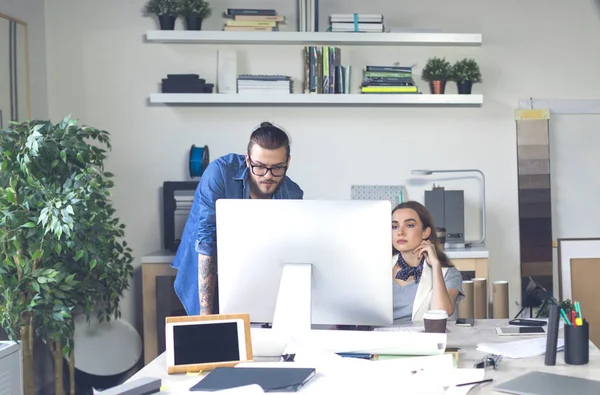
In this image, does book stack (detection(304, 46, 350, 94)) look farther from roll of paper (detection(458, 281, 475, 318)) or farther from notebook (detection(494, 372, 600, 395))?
notebook (detection(494, 372, 600, 395))

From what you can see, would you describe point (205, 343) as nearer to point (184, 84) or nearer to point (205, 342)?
point (205, 342)

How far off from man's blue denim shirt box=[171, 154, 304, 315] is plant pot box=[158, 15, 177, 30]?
Answer: 1796mm

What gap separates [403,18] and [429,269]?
2244 mm

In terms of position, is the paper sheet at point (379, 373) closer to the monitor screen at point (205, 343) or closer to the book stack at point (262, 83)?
the monitor screen at point (205, 343)

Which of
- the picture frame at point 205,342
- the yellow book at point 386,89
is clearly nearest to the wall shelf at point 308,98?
the yellow book at point 386,89

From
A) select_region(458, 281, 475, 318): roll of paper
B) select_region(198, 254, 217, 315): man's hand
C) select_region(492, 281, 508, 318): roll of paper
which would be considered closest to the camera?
select_region(198, 254, 217, 315): man's hand

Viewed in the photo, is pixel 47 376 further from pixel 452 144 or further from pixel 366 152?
pixel 452 144

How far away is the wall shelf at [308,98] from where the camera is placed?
14.0 feet

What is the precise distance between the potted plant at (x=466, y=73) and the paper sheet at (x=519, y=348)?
249cm

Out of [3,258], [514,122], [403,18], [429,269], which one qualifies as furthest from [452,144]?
[3,258]

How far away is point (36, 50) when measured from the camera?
14.2 feet

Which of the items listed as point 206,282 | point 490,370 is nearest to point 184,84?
point 206,282

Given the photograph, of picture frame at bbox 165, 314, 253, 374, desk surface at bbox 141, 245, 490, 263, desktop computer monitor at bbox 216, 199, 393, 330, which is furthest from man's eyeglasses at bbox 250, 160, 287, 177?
desk surface at bbox 141, 245, 490, 263

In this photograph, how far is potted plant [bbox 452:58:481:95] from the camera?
4.33 m
